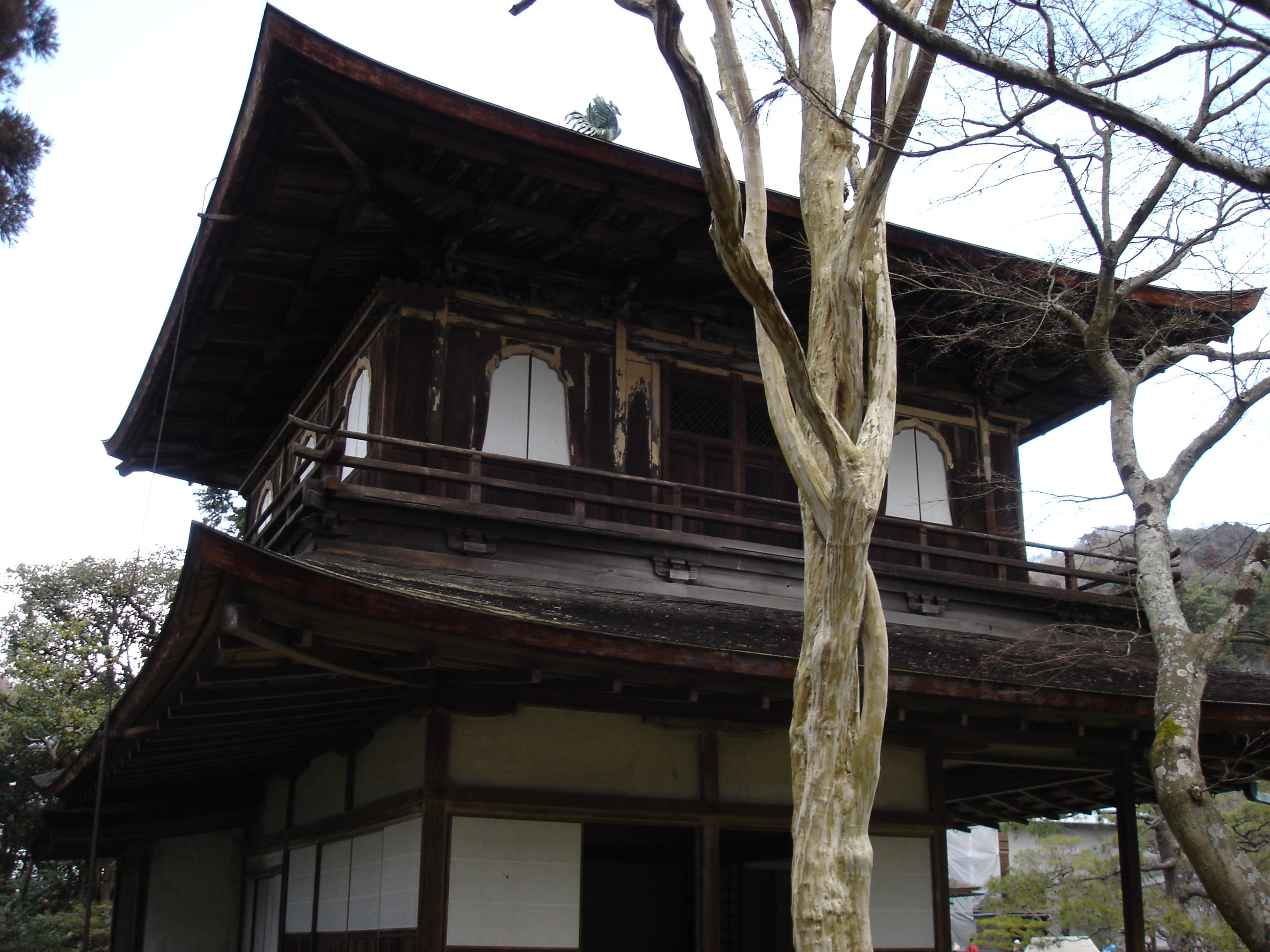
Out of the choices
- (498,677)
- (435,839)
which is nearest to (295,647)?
(498,677)

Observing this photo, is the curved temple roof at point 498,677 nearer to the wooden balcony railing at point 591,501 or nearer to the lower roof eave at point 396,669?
the lower roof eave at point 396,669

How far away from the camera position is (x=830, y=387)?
620 centimetres

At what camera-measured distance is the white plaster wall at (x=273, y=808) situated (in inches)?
417

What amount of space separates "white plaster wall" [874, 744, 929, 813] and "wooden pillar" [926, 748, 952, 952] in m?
0.05

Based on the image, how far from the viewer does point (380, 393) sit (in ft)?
32.1

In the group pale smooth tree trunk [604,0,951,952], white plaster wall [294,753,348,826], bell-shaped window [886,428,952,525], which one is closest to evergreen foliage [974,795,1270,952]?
bell-shaped window [886,428,952,525]

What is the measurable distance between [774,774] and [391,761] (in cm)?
284

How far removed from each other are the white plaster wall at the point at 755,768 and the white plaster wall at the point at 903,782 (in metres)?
0.78

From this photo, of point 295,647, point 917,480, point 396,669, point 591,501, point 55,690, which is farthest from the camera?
point 55,690

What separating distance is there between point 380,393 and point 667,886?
5911 millimetres

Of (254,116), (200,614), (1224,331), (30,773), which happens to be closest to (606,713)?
(200,614)

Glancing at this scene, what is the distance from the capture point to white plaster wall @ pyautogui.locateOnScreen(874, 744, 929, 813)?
8.74 m

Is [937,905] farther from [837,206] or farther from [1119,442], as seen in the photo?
[837,206]

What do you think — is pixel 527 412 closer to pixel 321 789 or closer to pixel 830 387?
pixel 321 789
